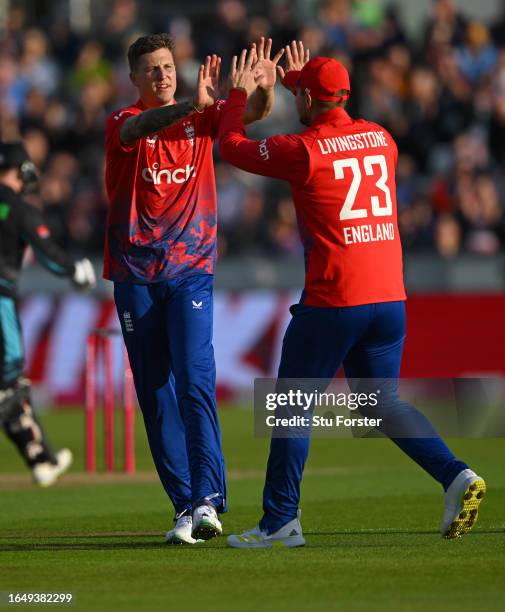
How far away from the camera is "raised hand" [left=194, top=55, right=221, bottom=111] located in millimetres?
9023

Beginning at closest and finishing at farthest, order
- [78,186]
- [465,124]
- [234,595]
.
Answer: [234,595], [465,124], [78,186]

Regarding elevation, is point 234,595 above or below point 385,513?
above


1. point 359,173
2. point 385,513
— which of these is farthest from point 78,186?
point 359,173

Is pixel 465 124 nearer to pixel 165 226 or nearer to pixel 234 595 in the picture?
pixel 165 226

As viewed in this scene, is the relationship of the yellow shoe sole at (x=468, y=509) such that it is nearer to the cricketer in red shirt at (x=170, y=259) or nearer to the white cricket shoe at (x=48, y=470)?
the cricketer in red shirt at (x=170, y=259)

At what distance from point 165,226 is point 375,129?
136 cm

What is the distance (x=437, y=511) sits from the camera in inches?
427

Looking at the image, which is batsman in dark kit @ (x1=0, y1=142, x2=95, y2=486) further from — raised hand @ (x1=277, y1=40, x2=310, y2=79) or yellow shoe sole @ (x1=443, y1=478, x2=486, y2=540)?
yellow shoe sole @ (x1=443, y1=478, x2=486, y2=540)

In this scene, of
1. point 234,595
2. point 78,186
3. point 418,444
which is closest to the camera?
point 234,595

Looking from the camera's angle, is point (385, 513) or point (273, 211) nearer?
point (385, 513)

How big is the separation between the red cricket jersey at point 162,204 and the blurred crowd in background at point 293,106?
11.2 metres

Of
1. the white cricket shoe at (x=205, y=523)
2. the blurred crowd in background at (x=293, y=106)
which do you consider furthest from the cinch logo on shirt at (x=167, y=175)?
the blurred crowd in background at (x=293, y=106)

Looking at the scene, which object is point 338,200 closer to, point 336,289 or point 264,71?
point 336,289

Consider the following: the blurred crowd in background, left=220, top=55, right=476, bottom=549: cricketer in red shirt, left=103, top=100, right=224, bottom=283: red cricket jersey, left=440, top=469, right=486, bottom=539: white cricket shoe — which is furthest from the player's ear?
the blurred crowd in background
